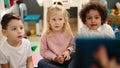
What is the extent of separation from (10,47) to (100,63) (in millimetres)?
937

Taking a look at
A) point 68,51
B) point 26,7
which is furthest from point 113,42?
point 26,7

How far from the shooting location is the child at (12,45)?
1.11 m

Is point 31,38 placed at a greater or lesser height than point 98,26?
lesser

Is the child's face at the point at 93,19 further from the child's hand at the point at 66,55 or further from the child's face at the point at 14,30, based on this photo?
the child's face at the point at 14,30

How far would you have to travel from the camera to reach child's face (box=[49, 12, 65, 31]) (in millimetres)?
1265

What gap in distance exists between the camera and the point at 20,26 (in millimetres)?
1119

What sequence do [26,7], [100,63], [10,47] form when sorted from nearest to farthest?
[100,63]
[10,47]
[26,7]

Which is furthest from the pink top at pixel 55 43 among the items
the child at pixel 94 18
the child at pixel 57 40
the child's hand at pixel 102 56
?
the child's hand at pixel 102 56

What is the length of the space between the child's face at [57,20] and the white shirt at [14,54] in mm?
215

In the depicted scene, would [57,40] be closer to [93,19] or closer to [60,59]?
[60,59]

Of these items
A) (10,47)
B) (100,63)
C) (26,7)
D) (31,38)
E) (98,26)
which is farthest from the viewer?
(26,7)

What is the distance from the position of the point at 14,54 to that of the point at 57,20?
0.34 metres

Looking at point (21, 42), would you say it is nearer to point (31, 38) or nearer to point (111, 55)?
point (111, 55)

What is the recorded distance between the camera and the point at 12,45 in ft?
3.72
